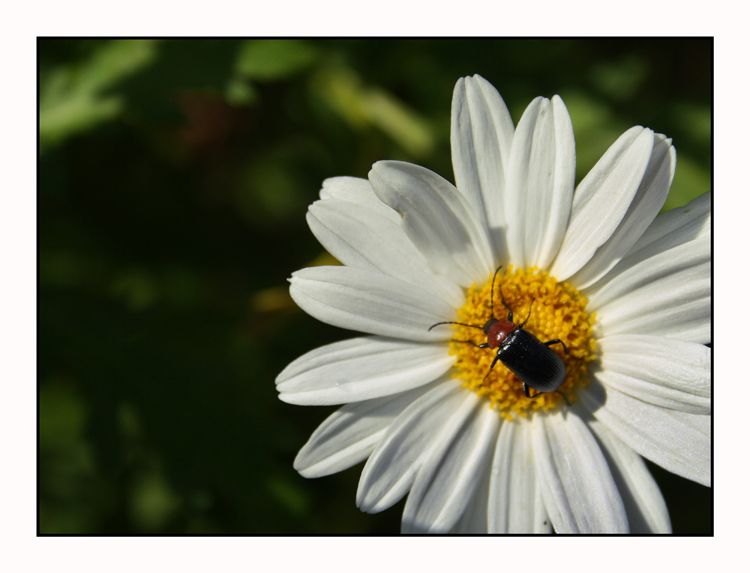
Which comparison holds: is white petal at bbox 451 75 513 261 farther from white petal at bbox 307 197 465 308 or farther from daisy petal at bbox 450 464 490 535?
daisy petal at bbox 450 464 490 535

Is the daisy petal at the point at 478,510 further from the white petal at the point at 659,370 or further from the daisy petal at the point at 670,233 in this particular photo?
the daisy petal at the point at 670,233

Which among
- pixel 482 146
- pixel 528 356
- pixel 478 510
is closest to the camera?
pixel 528 356

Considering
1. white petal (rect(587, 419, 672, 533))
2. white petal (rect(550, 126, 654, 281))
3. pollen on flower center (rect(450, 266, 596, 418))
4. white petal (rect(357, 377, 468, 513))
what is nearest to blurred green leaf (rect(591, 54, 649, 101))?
white petal (rect(550, 126, 654, 281))

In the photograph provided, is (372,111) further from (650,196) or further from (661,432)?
(661,432)

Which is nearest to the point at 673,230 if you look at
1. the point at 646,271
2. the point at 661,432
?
the point at 646,271

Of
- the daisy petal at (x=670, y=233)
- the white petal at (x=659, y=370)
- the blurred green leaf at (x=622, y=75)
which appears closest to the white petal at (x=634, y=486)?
the white petal at (x=659, y=370)

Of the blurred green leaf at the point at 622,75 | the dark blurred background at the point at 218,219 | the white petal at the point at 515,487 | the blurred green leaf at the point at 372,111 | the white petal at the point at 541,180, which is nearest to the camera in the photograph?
the white petal at the point at 541,180

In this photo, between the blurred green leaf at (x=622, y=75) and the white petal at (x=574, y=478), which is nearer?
the white petal at (x=574, y=478)

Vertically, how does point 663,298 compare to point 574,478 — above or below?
above
